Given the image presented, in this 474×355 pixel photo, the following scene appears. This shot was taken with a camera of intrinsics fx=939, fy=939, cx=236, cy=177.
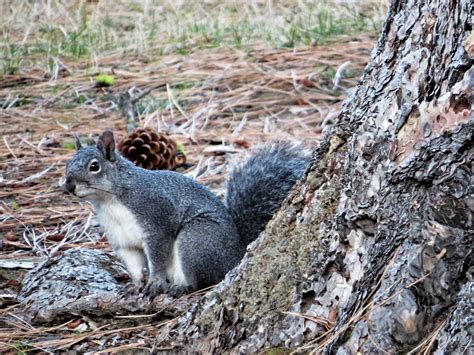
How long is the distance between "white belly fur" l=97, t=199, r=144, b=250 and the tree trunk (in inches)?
28.0

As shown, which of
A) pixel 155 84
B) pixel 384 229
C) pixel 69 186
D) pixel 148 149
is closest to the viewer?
pixel 384 229

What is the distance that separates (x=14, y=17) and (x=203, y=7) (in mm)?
1365

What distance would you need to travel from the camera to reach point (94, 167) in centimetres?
301

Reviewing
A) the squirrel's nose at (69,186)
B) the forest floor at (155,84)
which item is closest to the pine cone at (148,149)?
the forest floor at (155,84)

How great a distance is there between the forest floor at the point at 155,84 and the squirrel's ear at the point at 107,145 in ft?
1.56

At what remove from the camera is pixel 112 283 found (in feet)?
9.71

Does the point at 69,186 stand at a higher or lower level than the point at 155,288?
higher

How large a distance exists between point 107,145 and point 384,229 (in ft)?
4.56

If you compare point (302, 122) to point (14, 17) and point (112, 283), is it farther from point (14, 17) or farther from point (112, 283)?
point (14, 17)

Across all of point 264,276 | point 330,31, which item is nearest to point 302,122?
point 330,31

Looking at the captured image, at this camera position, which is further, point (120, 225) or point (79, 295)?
point (120, 225)

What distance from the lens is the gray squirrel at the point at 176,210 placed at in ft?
9.82

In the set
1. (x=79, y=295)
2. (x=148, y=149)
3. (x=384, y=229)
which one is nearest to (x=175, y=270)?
(x=79, y=295)

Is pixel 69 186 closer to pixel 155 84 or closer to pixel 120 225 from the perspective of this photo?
pixel 120 225
